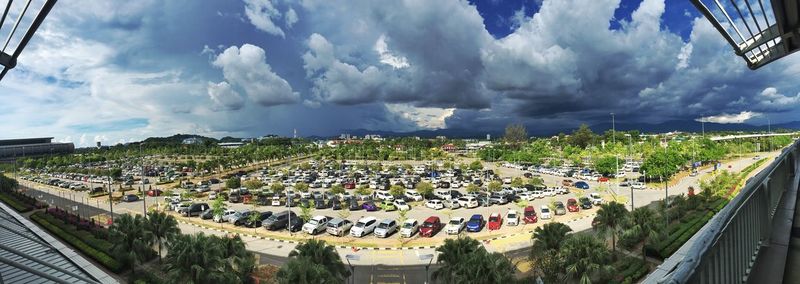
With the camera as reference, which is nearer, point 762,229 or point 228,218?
point 762,229

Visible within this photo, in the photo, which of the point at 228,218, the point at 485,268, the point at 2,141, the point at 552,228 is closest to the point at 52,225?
the point at 228,218

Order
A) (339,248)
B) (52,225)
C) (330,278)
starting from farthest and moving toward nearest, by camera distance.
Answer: (52,225) < (339,248) < (330,278)

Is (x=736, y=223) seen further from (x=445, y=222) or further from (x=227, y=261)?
(x=445, y=222)

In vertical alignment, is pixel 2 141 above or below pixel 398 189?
above

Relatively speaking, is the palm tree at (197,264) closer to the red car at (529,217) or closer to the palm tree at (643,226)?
the palm tree at (643,226)

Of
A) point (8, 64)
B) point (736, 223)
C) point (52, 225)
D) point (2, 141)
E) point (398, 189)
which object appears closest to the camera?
point (736, 223)

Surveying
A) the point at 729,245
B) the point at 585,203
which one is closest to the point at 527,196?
the point at 585,203

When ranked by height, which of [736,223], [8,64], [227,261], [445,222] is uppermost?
[8,64]

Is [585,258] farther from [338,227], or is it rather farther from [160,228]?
[160,228]

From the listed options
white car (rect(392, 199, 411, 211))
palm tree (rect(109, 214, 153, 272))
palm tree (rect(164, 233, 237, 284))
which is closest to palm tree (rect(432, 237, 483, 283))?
palm tree (rect(164, 233, 237, 284))
